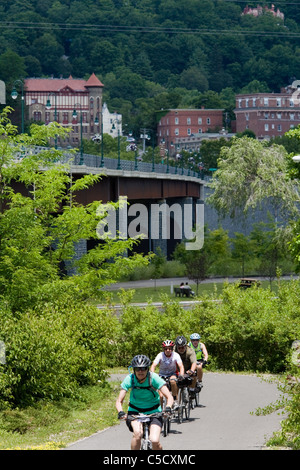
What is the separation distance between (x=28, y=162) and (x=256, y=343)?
8.27 metres

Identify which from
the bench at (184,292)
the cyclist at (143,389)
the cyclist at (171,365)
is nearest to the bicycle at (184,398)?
the cyclist at (171,365)

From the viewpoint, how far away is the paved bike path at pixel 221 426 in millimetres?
15453

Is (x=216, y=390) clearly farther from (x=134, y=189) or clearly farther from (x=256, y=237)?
(x=256, y=237)

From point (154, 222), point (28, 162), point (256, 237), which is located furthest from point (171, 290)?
point (28, 162)

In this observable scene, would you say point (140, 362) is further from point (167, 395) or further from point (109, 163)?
point (109, 163)

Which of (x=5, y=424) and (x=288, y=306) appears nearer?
(x=5, y=424)

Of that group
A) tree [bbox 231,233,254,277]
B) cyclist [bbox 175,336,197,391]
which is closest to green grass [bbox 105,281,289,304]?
tree [bbox 231,233,254,277]

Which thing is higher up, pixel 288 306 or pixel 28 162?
pixel 28 162

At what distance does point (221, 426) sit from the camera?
57.1ft

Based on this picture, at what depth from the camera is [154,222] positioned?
81.3 metres

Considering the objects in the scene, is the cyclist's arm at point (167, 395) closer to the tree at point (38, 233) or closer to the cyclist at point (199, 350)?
the cyclist at point (199, 350)

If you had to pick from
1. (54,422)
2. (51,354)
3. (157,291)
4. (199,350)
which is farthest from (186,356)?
(157,291)

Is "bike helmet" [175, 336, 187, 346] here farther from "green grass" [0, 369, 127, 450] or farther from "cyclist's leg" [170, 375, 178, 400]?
"green grass" [0, 369, 127, 450]
